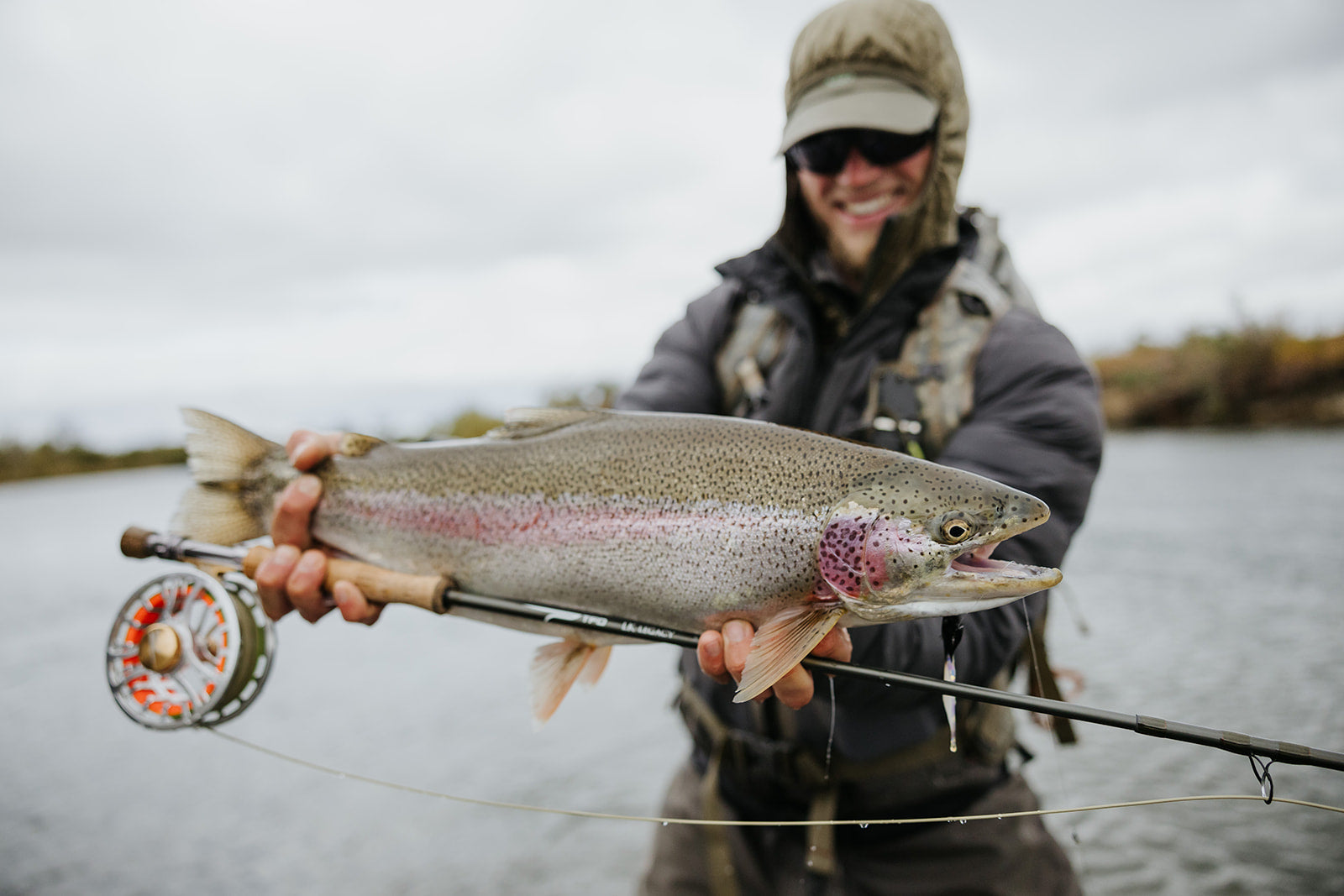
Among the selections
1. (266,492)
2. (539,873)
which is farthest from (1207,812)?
(266,492)

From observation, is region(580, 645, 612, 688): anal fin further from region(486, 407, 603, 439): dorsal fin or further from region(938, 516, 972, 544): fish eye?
region(938, 516, 972, 544): fish eye

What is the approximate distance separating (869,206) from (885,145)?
0.19 metres

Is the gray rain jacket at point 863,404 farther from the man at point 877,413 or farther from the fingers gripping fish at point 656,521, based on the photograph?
the fingers gripping fish at point 656,521

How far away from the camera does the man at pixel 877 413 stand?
2086 millimetres

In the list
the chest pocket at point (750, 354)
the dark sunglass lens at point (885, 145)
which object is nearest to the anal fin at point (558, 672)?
the chest pocket at point (750, 354)

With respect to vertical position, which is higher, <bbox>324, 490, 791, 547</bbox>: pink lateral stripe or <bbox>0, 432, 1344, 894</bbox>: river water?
<bbox>324, 490, 791, 547</bbox>: pink lateral stripe

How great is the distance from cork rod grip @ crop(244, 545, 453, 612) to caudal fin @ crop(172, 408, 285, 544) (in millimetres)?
121

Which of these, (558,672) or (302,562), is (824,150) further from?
(302,562)

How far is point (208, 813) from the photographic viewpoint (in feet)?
17.7

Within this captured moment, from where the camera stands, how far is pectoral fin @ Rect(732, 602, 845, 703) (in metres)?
1.63

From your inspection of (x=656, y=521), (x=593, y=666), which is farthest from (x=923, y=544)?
(x=593, y=666)

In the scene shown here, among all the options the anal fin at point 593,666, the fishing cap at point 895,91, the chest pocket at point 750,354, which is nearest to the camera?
the anal fin at point 593,666

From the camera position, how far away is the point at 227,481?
2.36 metres

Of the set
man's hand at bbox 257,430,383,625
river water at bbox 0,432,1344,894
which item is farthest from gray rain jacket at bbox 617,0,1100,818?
man's hand at bbox 257,430,383,625
